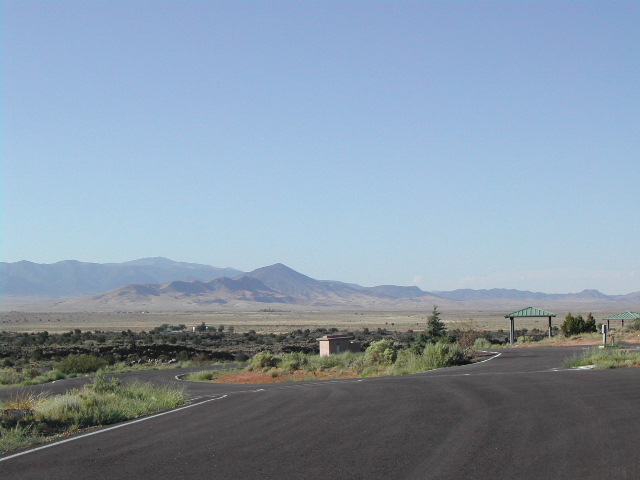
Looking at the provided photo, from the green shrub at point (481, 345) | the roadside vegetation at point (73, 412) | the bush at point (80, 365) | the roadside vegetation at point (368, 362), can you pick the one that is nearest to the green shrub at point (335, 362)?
the roadside vegetation at point (368, 362)

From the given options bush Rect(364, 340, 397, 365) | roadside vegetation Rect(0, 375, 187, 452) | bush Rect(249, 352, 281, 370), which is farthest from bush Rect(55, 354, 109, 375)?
roadside vegetation Rect(0, 375, 187, 452)

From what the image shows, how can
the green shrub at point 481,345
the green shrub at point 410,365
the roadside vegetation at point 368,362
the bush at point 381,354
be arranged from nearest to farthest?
the green shrub at point 410,365, the roadside vegetation at point 368,362, the bush at point 381,354, the green shrub at point 481,345

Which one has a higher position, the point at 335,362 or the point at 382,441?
the point at 382,441

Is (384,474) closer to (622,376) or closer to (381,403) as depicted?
(381,403)

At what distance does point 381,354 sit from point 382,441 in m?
29.0

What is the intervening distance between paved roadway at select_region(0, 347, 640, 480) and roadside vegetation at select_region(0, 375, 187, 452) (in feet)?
2.91

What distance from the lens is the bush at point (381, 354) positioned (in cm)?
3856

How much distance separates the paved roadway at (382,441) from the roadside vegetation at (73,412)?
886 mm

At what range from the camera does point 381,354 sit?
39.5m

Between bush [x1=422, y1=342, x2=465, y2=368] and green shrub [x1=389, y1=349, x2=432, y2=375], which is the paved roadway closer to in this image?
green shrub [x1=389, y1=349, x2=432, y2=375]

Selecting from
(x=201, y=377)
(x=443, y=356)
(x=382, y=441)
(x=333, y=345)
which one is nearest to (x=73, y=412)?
(x=382, y=441)

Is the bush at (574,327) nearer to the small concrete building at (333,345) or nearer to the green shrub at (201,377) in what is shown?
the small concrete building at (333,345)

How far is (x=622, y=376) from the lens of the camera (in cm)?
1931

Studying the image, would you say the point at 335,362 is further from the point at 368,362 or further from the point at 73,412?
the point at 73,412
